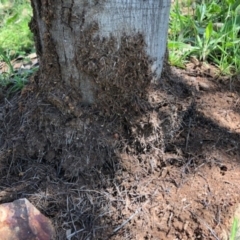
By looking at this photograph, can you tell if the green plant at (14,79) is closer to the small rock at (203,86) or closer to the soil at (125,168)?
the soil at (125,168)

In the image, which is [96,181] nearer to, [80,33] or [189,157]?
[189,157]

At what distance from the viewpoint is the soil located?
1552mm

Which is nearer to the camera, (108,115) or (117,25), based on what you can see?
(117,25)

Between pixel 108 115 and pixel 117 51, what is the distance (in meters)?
0.30

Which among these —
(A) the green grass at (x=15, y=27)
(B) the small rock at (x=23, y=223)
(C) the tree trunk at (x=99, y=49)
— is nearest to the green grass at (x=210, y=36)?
(C) the tree trunk at (x=99, y=49)

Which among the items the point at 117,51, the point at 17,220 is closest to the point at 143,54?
the point at 117,51

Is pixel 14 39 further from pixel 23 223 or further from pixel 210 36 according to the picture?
pixel 23 223

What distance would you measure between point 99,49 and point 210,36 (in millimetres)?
1039

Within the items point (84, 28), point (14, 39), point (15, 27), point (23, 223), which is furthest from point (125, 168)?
point (15, 27)

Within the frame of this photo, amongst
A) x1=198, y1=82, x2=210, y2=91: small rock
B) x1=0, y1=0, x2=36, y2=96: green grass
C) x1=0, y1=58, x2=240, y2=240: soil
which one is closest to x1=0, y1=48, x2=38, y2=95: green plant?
x1=0, y1=0, x2=36, y2=96: green grass

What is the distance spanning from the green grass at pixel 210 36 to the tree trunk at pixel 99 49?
64cm

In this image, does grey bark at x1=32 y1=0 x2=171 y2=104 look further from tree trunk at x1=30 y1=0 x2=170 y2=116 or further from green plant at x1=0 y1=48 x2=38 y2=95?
green plant at x1=0 y1=48 x2=38 y2=95

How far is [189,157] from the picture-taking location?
A: 1752 millimetres

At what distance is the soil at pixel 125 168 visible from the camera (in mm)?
1552
